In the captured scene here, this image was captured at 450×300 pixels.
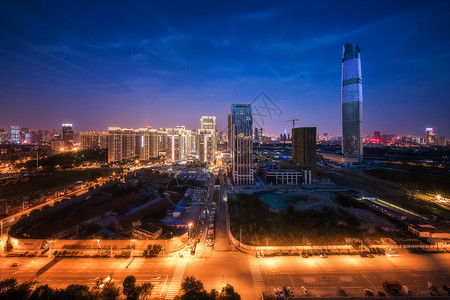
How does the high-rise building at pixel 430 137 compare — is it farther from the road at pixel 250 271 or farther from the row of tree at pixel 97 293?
the row of tree at pixel 97 293

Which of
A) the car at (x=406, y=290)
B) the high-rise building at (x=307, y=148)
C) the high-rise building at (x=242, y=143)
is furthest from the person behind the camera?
the high-rise building at (x=307, y=148)

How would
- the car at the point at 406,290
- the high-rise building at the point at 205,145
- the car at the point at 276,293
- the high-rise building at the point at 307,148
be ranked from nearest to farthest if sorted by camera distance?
the car at the point at 276,293 → the car at the point at 406,290 → the high-rise building at the point at 307,148 → the high-rise building at the point at 205,145

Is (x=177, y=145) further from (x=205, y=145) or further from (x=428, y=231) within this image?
(x=428, y=231)

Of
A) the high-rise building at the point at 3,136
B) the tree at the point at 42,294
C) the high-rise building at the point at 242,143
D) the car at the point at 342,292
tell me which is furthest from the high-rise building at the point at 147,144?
the high-rise building at the point at 3,136

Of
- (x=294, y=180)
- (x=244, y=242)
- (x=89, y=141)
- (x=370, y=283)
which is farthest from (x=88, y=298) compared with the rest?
(x=89, y=141)

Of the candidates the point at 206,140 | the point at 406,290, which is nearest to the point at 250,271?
the point at 406,290

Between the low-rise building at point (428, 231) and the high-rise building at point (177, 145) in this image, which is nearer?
the low-rise building at point (428, 231)

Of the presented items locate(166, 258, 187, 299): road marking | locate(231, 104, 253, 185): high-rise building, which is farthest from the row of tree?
locate(231, 104, 253, 185): high-rise building
